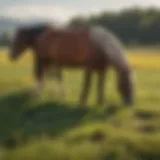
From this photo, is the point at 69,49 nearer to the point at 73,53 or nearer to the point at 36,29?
the point at 73,53

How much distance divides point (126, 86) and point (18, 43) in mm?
443

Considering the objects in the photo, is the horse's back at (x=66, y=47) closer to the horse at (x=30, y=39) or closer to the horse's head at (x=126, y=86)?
the horse at (x=30, y=39)

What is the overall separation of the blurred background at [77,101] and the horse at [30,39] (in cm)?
3

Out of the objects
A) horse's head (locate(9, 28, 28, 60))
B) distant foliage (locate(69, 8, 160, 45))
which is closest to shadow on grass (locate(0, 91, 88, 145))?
horse's head (locate(9, 28, 28, 60))

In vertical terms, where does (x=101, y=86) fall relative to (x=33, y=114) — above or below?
above

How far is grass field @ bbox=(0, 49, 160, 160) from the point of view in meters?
1.56

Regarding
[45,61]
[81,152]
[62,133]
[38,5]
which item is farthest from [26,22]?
[81,152]

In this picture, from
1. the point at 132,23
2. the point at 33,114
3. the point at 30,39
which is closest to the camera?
the point at 132,23

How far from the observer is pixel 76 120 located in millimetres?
1833

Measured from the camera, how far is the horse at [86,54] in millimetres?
1839

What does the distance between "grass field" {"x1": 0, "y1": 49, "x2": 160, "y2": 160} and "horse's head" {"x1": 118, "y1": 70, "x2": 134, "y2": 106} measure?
24 mm

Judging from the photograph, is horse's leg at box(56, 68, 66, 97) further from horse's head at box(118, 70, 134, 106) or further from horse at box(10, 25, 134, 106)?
horse's head at box(118, 70, 134, 106)

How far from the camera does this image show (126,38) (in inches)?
69.4

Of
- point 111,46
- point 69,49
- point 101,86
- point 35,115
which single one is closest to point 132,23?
point 111,46
